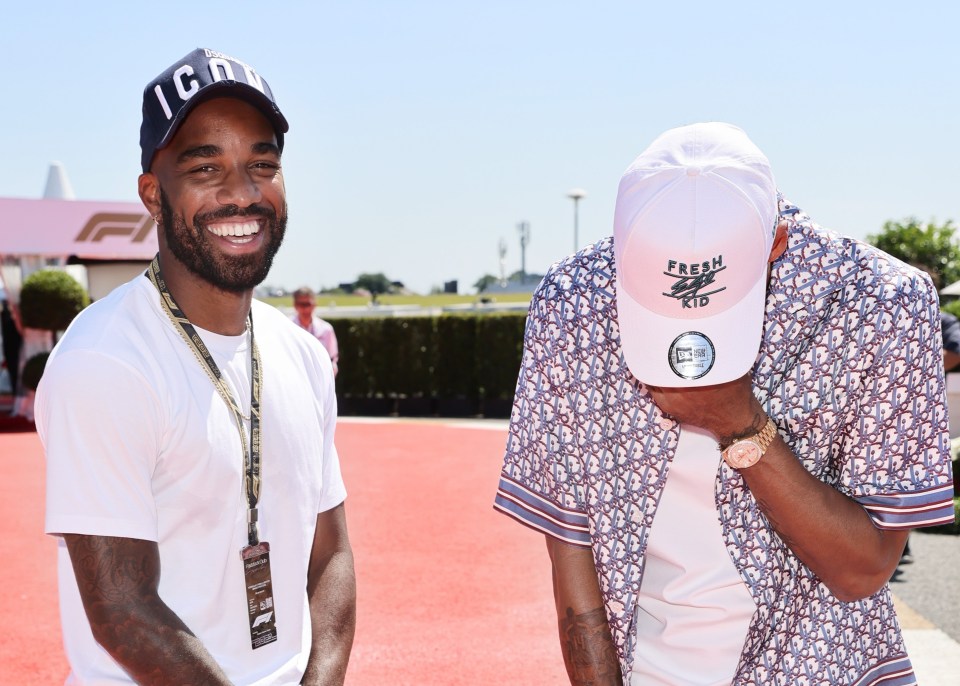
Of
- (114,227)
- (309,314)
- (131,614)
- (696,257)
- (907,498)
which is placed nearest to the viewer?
(696,257)

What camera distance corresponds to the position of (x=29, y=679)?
530cm

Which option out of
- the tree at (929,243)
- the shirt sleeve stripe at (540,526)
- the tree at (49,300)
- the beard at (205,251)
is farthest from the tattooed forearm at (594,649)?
the tree at (929,243)

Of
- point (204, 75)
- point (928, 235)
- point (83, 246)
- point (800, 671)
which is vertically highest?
Result: point (204, 75)

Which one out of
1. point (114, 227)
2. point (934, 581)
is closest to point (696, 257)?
point (934, 581)

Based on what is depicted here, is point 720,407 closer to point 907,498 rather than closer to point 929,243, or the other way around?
point 907,498

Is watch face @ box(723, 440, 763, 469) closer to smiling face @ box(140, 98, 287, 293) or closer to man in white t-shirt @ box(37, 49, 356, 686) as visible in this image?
man in white t-shirt @ box(37, 49, 356, 686)

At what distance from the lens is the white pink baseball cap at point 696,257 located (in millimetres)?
1564

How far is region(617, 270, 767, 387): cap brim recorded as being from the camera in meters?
1.60

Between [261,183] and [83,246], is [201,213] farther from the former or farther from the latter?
[83,246]

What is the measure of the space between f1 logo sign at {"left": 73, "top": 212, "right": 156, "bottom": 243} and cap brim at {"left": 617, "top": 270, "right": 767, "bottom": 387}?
2006 centimetres

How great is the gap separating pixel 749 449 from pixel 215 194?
1.31 m

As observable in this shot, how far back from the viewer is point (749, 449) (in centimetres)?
166

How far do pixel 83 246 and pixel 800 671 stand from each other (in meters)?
20.9

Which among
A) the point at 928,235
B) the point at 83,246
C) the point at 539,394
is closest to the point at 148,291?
the point at 539,394
